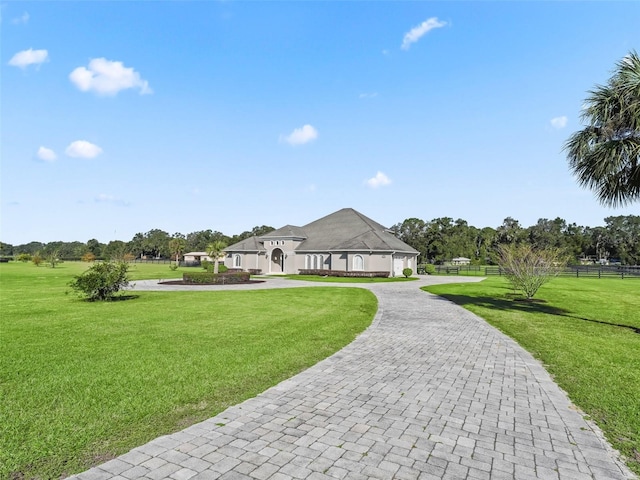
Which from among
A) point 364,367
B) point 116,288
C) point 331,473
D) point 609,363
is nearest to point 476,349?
point 609,363

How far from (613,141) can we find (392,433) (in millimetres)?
10972

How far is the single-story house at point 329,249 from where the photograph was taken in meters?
39.9

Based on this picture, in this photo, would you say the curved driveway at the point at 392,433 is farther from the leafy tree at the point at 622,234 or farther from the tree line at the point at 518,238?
the leafy tree at the point at 622,234

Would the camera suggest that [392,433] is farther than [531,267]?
No

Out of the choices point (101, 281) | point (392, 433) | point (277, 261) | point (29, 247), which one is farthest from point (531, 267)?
point (29, 247)

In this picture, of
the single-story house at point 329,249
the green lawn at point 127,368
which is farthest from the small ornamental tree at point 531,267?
the single-story house at point 329,249

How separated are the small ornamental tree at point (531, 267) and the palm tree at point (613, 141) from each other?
7.88 meters

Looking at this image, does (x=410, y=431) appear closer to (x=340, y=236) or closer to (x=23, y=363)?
(x=23, y=363)

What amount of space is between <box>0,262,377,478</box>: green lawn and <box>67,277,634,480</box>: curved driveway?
525 millimetres

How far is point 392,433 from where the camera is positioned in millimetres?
4508

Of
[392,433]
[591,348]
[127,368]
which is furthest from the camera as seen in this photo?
[591,348]

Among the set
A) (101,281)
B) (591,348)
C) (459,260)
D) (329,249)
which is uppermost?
(329,249)

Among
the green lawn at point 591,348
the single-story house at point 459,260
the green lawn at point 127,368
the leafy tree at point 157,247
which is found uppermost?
the leafy tree at point 157,247

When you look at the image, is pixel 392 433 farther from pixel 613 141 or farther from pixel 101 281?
pixel 101 281
